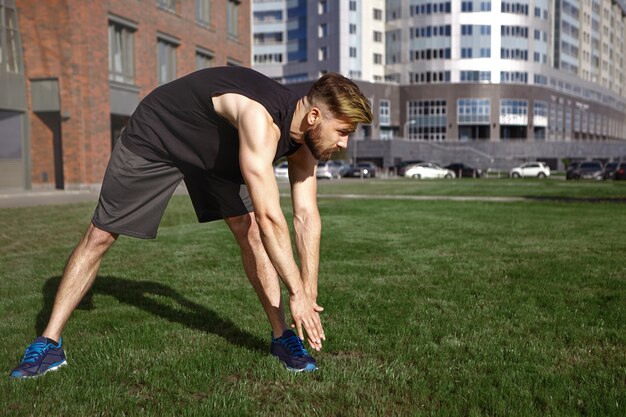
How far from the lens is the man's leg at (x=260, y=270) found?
12.5 feet

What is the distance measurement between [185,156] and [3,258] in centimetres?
550

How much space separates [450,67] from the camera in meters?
86.5

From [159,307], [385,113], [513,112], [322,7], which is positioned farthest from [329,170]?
[513,112]

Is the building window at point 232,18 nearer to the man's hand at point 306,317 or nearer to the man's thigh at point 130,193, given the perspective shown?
the man's thigh at point 130,193

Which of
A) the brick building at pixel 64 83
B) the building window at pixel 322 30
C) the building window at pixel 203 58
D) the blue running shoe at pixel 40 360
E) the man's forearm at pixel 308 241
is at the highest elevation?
the building window at pixel 322 30

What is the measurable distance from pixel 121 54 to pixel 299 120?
30048mm

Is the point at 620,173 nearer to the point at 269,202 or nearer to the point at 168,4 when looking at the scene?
the point at 168,4

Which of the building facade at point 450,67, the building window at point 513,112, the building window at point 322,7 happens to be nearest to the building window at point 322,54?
the building facade at point 450,67

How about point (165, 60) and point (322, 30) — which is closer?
point (165, 60)

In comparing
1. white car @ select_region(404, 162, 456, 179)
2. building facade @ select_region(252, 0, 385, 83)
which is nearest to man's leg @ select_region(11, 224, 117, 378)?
white car @ select_region(404, 162, 456, 179)

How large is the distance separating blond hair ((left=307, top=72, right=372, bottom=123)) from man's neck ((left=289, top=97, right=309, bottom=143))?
103mm

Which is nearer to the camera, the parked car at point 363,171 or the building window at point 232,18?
the building window at point 232,18

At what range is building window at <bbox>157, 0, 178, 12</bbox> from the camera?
33312 mm

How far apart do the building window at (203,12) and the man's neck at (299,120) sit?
36.0 meters
